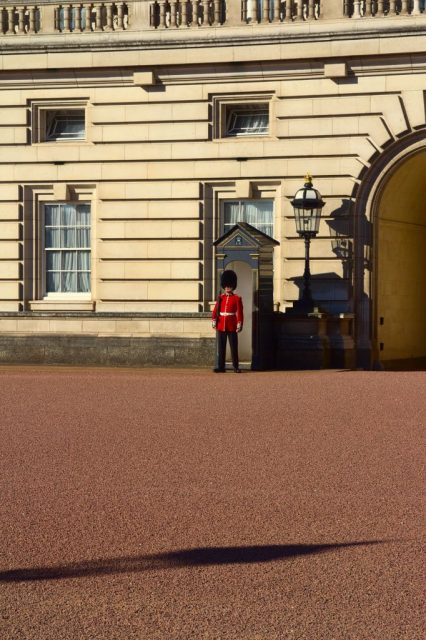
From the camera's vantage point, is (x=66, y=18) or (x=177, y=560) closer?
(x=177, y=560)

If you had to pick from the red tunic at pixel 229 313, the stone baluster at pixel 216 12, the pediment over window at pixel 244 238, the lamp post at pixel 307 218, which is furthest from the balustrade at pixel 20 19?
the red tunic at pixel 229 313

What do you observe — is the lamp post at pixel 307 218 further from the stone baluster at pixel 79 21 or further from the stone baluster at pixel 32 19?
the stone baluster at pixel 32 19

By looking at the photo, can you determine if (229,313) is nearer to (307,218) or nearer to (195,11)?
(307,218)

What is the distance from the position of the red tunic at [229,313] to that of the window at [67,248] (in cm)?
345

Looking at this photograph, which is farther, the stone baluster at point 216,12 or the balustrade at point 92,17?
the balustrade at point 92,17

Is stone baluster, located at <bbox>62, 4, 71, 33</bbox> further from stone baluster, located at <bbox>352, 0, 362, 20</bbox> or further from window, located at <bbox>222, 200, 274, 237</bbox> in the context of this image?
stone baluster, located at <bbox>352, 0, 362, 20</bbox>

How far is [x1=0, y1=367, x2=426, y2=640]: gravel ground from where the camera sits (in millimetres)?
5777

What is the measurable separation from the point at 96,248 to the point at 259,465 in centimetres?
1258

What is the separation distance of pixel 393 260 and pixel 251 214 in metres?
2.38

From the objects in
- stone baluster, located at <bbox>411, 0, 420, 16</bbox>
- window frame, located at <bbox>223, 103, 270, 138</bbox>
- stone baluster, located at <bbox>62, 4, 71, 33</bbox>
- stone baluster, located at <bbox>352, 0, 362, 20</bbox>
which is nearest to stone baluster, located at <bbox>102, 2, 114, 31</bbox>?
stone baluster, located at <bbox>62, 4, 71, 33</bbox>

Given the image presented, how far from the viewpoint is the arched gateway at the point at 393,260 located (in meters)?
20.6

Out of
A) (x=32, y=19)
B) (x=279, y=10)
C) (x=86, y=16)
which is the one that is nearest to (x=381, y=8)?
(x=279, y=10)

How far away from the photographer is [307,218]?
20359 millimetres

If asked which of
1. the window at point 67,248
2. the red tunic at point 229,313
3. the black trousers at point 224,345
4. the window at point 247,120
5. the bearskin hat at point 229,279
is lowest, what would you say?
the black trousers at point 224,345
